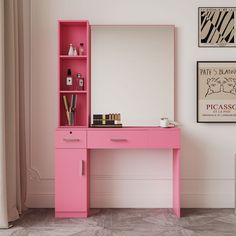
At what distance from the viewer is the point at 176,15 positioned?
3510 millimetres

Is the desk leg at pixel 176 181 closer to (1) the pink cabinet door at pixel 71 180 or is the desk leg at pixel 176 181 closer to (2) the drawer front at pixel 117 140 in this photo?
(2) the drawer front at pixel 117 140

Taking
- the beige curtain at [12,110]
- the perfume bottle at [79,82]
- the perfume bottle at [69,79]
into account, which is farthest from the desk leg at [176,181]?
the beige curtain at [12,110]

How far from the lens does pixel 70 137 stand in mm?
3145

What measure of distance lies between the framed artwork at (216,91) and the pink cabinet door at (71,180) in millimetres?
1315

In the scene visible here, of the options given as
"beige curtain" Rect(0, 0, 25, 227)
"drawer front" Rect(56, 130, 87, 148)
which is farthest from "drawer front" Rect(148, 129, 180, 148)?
"beige curtain" Rect(0, 0, 25, 227)

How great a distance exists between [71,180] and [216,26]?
2.15 meters

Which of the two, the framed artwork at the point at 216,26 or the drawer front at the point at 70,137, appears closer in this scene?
the drawer front at the point at 70,137

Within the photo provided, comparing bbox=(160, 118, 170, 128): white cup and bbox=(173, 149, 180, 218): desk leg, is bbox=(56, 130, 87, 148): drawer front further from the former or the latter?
bbox=(173, 149, 180, 218): desk leg

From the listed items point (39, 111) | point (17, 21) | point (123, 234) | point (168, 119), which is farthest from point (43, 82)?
point (123, 234)

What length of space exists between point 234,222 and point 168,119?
1.14 meters

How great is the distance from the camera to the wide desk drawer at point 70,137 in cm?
315

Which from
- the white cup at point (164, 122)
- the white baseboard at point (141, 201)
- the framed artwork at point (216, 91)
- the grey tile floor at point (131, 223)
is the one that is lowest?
the grey tile floor at point (131, 223)

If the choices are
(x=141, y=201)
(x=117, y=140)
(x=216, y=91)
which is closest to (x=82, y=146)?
(x=117, y=140)

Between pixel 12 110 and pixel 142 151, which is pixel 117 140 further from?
pixel 12 110
